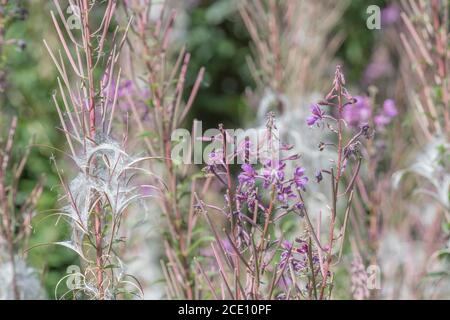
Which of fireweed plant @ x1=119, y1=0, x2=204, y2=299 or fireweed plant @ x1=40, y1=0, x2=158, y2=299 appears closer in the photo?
fireweed plant @ x1=40, y1=0, x2=158, y2=299

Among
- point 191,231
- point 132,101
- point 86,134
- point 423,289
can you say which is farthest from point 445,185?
point 86,134

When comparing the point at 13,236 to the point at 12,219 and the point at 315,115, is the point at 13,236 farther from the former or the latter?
the point at 315,115

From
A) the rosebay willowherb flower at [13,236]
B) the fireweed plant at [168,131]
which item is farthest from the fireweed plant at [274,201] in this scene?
the rosebay willowherb flower at [13,236]

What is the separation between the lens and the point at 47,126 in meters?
5.06

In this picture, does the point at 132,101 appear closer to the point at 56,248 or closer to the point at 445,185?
the point at 445,185

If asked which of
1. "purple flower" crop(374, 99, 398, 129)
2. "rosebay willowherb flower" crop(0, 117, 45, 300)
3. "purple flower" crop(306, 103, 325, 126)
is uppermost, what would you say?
"purple flower" crop(374, 99, 398, 129)

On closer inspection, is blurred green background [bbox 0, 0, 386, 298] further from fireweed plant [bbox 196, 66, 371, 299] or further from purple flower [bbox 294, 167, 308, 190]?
purple flower [bbox 294, 167, 308, 190]

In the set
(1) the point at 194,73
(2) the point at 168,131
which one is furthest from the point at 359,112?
(1) the point at 194,73

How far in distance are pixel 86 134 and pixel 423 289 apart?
1.84 meters

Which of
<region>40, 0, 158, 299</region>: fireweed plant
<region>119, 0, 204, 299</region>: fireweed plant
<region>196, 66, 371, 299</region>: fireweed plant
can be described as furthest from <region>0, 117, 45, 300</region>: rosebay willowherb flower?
<region>196, 66, 371, 299</region>: fireweed plant

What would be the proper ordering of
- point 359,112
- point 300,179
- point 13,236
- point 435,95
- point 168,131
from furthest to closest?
1. point 359,112
2. point 435,95
3. point 13,236
4. point 168,131
5. point 300,179

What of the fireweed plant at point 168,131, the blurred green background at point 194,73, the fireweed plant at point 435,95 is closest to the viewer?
the fireweed plant at point 168,131

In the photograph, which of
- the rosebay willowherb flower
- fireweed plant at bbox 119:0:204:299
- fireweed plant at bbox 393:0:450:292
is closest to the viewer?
fireweed plant at bbox 119:0:204:299

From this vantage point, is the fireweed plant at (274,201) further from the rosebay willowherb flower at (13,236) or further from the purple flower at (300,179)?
the rosebay willowherb flower at (13,236)
